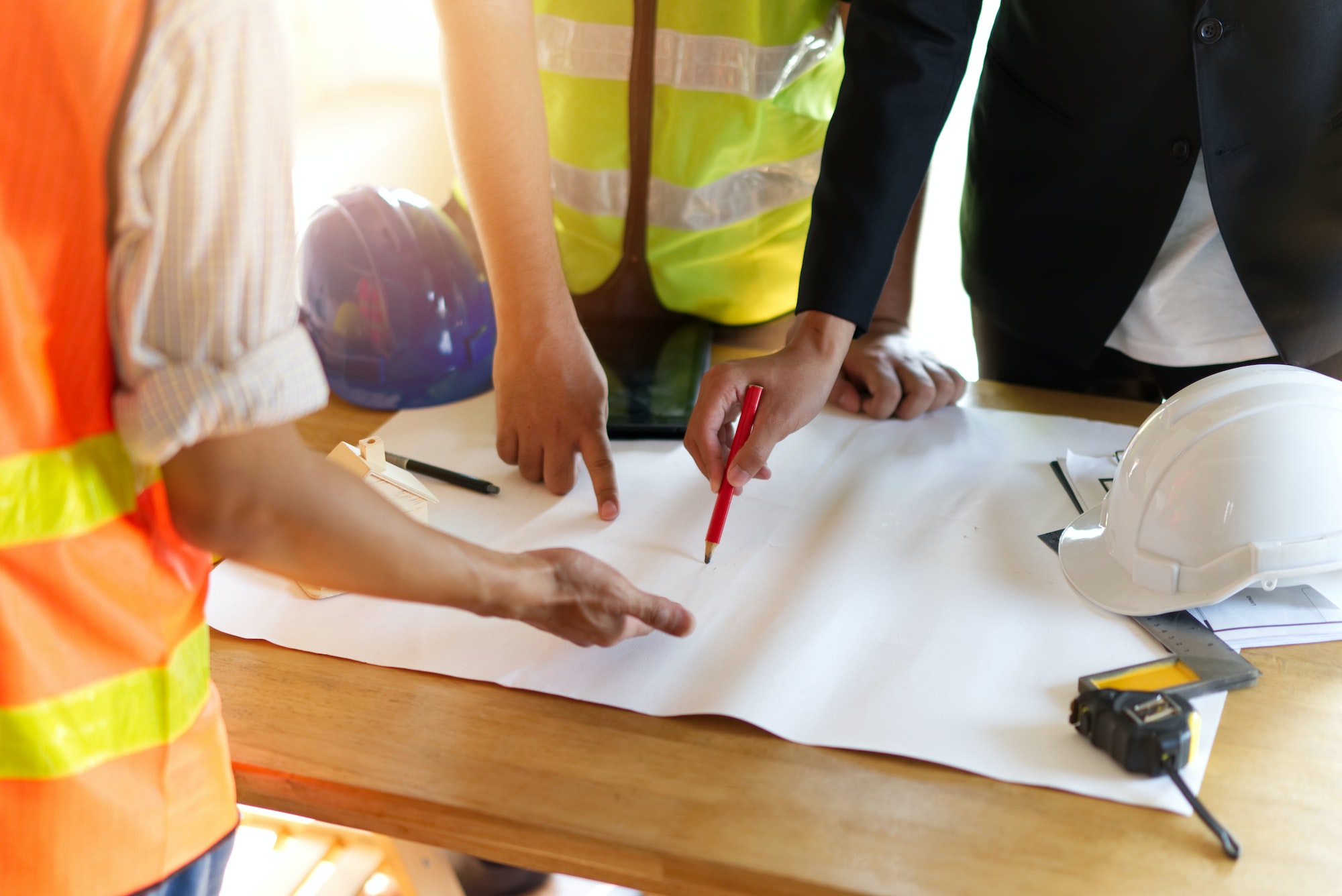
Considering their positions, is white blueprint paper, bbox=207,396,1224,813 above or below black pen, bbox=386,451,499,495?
above

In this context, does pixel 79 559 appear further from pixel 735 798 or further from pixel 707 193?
pixel 707 193

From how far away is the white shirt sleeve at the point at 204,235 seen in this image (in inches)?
18.0

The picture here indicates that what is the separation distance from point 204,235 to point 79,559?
0.70ft

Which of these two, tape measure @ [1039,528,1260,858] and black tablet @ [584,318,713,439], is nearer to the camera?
tape measure @ [1039,528,1260,858]

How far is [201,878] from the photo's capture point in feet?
2.10

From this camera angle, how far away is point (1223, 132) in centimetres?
106

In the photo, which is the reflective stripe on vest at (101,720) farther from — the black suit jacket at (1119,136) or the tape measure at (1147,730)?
the black suit jacket at (1119,136)

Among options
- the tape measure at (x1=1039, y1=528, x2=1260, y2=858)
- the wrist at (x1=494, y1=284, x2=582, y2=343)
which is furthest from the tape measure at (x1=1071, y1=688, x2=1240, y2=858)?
the wrist at (x1=494, y1=284, x2=582, y2=343)

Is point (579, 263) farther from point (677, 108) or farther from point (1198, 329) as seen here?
point (1198, 329)

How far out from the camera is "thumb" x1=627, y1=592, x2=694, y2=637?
0.78 m

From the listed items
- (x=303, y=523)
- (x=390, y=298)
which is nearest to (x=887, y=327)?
(x=390, y=298)

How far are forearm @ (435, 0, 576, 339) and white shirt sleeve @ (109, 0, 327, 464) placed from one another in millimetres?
619

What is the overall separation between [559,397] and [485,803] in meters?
0.53

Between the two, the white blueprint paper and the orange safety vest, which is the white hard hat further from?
the orange safety vest
